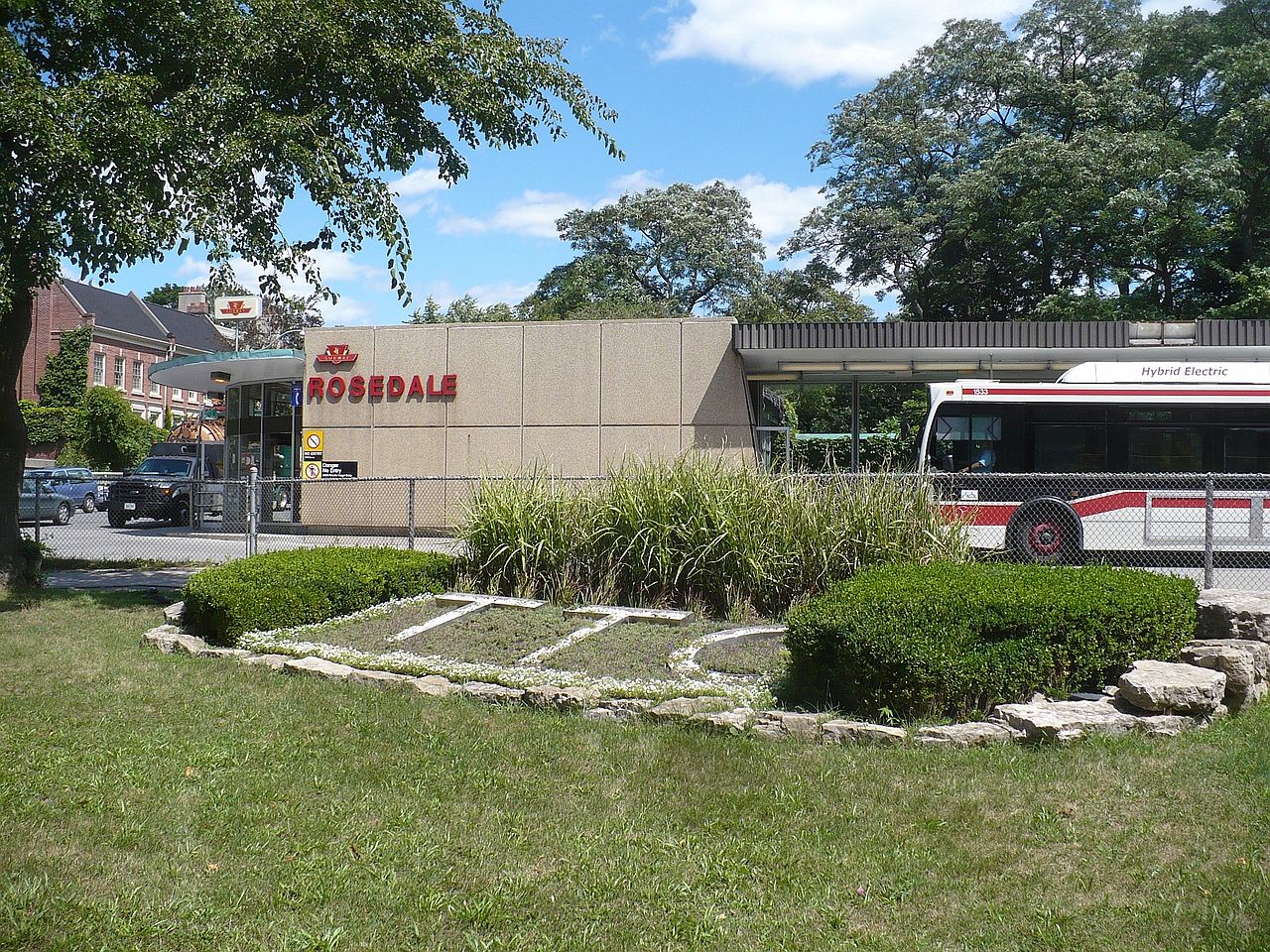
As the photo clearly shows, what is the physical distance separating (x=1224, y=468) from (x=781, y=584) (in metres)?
10.0

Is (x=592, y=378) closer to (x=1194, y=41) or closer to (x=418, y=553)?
(x=418, y=553)

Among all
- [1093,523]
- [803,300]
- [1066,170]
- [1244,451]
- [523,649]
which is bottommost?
[523,649]

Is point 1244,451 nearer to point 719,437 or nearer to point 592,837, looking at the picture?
point 719,437

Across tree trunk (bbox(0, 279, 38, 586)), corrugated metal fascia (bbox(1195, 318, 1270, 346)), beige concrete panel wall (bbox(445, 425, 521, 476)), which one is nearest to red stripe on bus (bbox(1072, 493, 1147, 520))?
corrugated metal fascia (bbox(1195, 318, 1270, 346))

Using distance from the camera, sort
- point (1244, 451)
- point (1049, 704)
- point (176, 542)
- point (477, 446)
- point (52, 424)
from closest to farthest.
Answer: point (1049, 704), point (1244, 451), point (176, 542), point (477, 446), point (52, 424)

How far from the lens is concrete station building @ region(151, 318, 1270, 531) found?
2120 centimetres

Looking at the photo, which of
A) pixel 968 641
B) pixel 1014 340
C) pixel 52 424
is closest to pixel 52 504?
pixel 1014 340

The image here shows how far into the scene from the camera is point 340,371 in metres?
24.7

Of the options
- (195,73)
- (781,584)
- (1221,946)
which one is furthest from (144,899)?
(195,73)

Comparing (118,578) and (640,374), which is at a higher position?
(640,374)

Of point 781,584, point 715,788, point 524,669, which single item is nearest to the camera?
point 715,788

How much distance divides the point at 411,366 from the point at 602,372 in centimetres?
465

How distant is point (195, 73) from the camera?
11.5 m

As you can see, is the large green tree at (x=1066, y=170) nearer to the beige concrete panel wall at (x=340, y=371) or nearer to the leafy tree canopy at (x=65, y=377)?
the beige concrete panel wall at (x=340, y=371)
